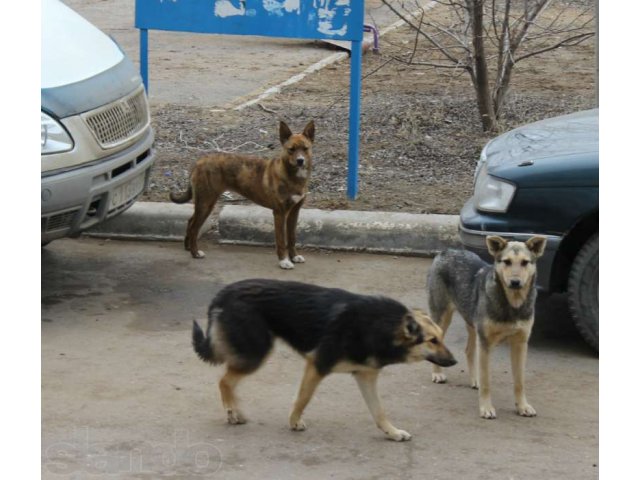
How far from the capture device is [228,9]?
9.26 metres

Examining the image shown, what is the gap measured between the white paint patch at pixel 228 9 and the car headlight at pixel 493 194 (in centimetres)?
323

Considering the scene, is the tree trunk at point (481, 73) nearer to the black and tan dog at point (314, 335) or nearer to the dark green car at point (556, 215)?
the dark green car at point (556, 215)

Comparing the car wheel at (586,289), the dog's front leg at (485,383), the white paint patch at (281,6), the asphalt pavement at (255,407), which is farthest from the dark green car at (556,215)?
the white paint patch at (281,6)

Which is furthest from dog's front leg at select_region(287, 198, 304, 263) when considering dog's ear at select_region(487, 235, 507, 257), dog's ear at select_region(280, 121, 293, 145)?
dog's ear at select_region(487, 235, 507, 257)

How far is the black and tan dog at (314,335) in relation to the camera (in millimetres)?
5281

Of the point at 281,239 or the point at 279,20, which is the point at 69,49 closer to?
the point at 281,239

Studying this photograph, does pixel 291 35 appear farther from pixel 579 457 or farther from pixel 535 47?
pixel 535 47

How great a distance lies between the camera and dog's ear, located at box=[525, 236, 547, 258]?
5.70 meters

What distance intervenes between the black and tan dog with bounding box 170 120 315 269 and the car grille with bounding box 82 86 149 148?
706 millimetres

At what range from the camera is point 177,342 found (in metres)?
6.71

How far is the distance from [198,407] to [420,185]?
426 centimetres

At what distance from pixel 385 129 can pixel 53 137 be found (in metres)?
4.89

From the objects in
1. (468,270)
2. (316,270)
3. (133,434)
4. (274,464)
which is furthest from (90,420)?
(316,270)

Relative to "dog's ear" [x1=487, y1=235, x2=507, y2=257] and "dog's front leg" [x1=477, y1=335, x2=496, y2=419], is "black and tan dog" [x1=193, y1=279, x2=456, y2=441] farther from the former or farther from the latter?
"dog's ear" [x1=487, y1=235, x2=507, y2=257]
